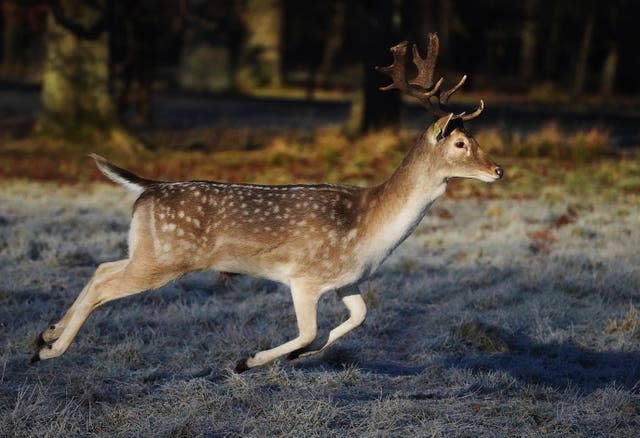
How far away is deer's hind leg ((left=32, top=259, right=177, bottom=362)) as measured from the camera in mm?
6070

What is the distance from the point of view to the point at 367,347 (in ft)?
23.1

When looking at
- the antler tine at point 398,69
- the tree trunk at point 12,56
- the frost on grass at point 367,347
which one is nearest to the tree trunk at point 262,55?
the tree trunk at point 12,56

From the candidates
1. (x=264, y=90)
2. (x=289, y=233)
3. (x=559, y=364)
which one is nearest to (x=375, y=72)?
(x=559, y=364)

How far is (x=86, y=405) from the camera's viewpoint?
5750 millimetres

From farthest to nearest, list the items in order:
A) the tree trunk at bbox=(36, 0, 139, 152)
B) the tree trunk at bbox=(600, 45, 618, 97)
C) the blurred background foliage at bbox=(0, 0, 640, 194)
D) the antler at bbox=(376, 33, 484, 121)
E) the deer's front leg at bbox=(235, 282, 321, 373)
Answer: the tree trunk at bbox=(600, 45, 618, 97)
the tree trunk at bbox=(36, 0, 139, 152)
the blurred background foliage at bbox=(0, 0, 640, 194)
the antler at bbox=(376, 33, 484, 121)
the deer's front leg at bbox=(235, 282, 321, 373)

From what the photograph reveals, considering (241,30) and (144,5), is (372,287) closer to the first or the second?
(144,5)

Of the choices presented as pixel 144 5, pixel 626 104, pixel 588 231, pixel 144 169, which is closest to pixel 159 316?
pixel 588 231

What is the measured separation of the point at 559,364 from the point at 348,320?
1587mm

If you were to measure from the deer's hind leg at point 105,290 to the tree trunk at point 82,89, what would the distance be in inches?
402

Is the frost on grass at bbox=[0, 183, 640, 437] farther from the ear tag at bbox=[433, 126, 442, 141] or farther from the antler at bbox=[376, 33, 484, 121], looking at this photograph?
the antler at bbox=[376, 33, 484, 121]

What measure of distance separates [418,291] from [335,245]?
8.04ft

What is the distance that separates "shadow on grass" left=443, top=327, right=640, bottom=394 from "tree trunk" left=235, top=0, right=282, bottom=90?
2765cm

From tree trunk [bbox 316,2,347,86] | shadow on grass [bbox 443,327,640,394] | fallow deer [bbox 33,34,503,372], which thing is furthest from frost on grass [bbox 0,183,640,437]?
tree trunk [bbox 316,2,347,86]

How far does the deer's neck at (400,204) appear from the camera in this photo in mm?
6137
